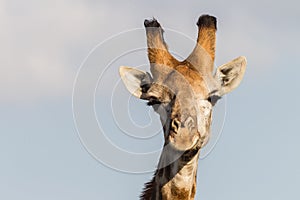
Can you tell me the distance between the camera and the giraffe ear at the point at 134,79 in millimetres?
22656

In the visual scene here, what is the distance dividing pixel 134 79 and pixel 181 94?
1.69m

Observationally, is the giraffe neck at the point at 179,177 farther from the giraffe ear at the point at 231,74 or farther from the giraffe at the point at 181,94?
the giraffe ear at the point at 231,74

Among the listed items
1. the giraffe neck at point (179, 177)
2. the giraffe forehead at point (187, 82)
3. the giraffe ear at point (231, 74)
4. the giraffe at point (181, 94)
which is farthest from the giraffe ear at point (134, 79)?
the giraffe neck at point (179, 177)

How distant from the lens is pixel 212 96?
2192 centimetres

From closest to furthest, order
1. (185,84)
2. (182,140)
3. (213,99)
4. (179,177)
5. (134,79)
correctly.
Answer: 1. (182,140)
2. (179,177)
3. (185,84)
4. (213,99)
5. (134,79)

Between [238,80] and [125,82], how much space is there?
206cm

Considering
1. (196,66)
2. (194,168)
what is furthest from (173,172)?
(196,66)

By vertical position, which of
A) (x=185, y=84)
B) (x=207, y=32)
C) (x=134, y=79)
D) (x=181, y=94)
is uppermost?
(x=207, y=32)

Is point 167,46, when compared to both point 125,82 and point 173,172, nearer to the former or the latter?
point 125,82

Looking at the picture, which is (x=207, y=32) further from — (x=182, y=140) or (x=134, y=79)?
(x=182, y=140)

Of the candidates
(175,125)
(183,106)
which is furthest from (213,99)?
(175,125)

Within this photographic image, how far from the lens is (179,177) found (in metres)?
21.2

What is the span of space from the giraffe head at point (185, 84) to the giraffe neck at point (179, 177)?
0.31m

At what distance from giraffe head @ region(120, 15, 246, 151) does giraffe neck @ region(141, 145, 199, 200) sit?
1.02ft
